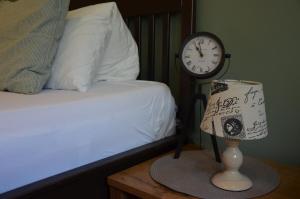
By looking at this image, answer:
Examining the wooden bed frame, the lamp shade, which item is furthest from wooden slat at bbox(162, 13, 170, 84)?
the lamp shade

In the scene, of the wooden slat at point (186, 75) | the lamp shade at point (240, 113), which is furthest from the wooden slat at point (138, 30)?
the lamp shade at point (240, 113)

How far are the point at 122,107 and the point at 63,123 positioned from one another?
238mm

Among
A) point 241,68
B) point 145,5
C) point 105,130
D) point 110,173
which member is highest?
point 145,5

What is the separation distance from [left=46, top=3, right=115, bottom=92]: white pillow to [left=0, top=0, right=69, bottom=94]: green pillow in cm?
5

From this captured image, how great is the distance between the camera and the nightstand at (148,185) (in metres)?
0.88

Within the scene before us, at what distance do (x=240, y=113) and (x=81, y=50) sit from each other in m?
0.61

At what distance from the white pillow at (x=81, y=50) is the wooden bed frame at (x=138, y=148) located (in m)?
0.26

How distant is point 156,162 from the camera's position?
1102mm

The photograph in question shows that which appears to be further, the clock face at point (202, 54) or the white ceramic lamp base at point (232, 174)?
the clock face at point (202, 54)

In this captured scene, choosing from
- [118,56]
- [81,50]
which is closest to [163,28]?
[118,56]

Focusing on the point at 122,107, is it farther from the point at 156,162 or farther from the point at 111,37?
the point at 111,37

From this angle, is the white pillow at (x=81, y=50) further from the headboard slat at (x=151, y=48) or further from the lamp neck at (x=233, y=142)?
the lamp neck at (x=233, y=142)

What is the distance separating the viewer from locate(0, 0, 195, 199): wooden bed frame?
2.87ft

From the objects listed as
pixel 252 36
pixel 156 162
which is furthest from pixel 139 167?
pixel 252 36
